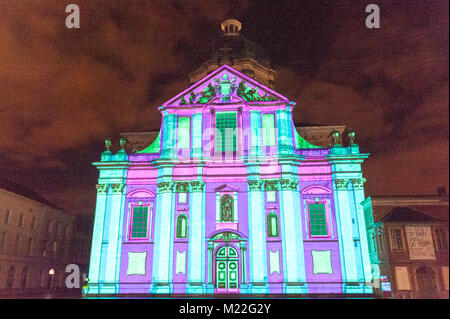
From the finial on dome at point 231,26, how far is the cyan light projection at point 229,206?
1265 cm

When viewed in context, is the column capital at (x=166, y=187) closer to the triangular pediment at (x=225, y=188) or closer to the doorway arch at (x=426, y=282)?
the triangular pediment at (x=225, y=188)

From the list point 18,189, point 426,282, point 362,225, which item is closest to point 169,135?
point 362,225

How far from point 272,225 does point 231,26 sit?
77.3 feet

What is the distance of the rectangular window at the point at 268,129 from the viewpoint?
26.1m

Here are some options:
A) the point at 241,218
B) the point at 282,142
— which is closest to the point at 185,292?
the point at 241,218

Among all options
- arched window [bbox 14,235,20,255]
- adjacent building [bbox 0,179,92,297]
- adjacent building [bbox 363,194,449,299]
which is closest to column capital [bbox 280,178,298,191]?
adjacent building [bbox 363,194,449,299]

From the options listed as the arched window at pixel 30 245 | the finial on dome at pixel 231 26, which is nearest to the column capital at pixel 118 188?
the arched window at pixel 30 245

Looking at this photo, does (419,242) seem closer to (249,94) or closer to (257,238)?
(257,238)

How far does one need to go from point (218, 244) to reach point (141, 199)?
654 cm

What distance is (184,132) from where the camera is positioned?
26.8m

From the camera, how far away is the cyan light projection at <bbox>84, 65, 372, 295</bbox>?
23.2 m

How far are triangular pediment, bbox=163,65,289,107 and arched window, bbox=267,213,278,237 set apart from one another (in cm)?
878

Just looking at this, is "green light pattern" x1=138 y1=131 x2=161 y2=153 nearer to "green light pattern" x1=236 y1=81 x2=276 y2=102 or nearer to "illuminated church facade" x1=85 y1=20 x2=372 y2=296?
"illuminated church facade" x1=85 y1=20 x2=372 y2=296

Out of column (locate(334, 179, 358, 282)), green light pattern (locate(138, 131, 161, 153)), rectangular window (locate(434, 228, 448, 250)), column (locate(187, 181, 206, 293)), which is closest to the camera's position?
column (locate(334, 179, 358, 282))
